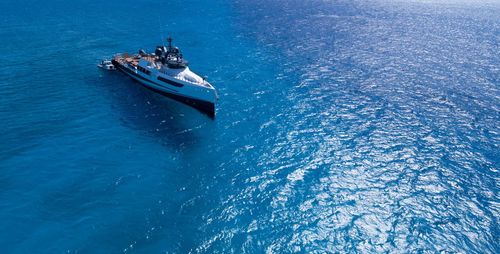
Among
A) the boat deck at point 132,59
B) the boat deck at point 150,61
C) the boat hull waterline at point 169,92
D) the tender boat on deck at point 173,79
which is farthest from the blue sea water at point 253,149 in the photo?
the boat deck at point 150,61

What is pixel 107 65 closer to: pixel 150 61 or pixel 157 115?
pixel 150 61

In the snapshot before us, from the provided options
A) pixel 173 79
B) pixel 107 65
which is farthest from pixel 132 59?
pixel 173 79

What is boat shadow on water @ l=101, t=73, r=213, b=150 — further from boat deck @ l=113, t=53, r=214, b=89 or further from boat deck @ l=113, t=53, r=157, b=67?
boat deck @ l=113, t=53, r=157, b=67

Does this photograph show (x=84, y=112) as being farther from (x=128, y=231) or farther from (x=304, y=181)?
(x=304, y=181)

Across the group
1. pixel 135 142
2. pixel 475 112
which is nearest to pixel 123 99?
pixel 135 142

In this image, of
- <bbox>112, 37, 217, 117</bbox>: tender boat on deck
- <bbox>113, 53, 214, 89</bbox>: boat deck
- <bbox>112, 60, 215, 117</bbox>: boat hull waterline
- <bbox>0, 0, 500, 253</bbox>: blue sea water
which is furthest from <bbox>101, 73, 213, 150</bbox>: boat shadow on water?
<bbox>113, 53, 214, 89</bbox>: boat deck
